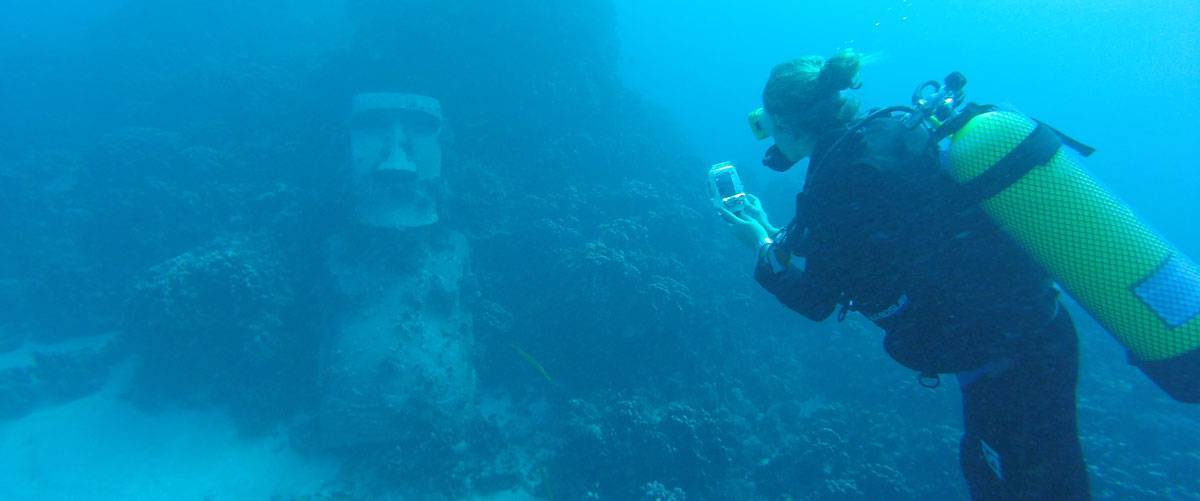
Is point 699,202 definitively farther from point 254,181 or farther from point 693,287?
point 254,181

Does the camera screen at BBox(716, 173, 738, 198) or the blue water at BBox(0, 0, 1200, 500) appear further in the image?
the blue water at BBox(0, 0, 1200, 500)

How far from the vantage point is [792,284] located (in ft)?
8.89

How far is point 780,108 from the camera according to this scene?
8.63ft

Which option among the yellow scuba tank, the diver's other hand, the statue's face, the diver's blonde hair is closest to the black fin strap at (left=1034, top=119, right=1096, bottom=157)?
the yellow scuba tank

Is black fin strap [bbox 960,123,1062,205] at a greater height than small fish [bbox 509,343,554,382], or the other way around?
small fish [bbox 509,343,554,382]

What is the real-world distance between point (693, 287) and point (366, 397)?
724cm

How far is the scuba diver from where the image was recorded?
218 centimetres

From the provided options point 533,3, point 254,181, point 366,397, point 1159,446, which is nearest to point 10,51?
point 254,181

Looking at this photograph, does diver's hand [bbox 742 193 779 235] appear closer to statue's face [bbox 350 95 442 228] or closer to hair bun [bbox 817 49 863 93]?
hair bun [bbox 817 49 863 93]

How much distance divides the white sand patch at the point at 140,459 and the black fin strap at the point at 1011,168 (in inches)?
383

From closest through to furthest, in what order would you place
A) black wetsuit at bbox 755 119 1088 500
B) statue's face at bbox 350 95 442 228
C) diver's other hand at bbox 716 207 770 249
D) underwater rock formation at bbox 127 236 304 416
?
black wetsuit at bbox 755 119 1088 500, diver's other hand at bbox 716 207 770 249, underwater rock formation at bbox 127 236 304 416, statue's face at bbox 350 95 442 228

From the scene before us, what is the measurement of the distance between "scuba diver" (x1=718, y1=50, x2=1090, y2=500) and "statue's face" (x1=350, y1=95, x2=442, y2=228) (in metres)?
9.02

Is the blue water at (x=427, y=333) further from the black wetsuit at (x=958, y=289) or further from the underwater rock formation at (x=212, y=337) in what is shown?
the black wetsuit at (x=958, y=289)

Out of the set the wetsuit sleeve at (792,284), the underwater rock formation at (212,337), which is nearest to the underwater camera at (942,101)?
the wetsuit sleeve at (792,284)
